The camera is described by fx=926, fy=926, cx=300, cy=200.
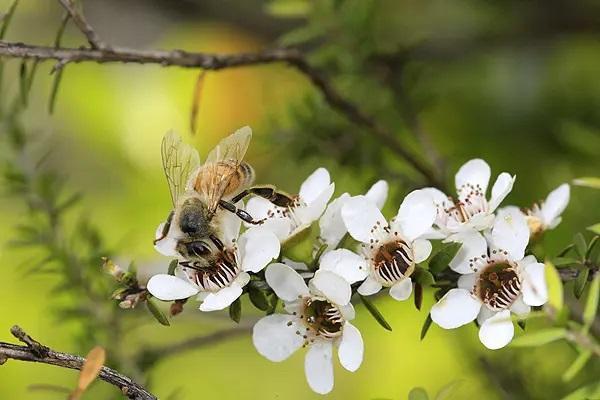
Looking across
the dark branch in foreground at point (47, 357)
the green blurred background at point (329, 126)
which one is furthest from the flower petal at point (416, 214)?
the green blurred background at point (329, 126)

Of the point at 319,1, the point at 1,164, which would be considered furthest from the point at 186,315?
the point at 319,1

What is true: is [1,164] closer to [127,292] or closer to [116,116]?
[127,292]

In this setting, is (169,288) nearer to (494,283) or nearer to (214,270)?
(214,270)

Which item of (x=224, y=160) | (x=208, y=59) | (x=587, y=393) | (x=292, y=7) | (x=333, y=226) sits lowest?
(x=587, y=393)

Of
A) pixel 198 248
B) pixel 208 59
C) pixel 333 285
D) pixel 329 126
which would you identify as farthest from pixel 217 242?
pixel 329 126

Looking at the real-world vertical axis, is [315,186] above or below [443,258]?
above
